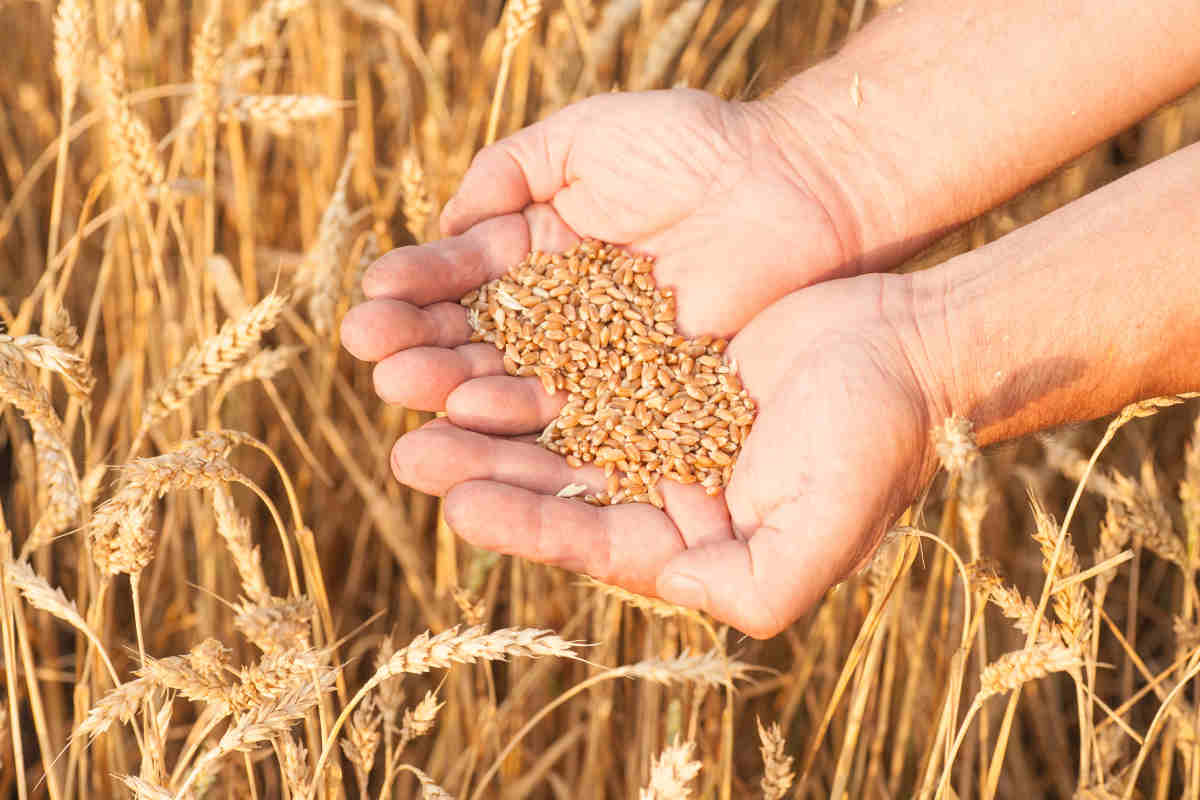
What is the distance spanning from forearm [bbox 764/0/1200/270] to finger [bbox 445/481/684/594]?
787 millimetres

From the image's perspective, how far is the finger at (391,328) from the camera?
Result: 164 cm

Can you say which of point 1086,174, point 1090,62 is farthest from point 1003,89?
point 1086,174

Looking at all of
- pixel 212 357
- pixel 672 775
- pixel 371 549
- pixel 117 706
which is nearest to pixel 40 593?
pixel 117 706

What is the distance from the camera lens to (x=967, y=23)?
2143 mm

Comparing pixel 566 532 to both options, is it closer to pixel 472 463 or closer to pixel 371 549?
pixel 472 463

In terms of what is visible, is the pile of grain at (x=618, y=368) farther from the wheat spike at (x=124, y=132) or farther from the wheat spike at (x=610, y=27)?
the wheat spike at (x=124, y=132)

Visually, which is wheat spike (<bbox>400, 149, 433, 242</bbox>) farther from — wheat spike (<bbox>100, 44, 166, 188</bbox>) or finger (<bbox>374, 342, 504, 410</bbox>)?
wheat spike (<bbox>100, 44, 166, 188</bbox>)

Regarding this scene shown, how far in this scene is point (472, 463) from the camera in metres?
1.60

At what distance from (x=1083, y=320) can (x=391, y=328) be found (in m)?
1.02

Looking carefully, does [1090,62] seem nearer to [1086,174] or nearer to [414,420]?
[1086,174]

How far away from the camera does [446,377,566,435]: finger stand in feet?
5.58

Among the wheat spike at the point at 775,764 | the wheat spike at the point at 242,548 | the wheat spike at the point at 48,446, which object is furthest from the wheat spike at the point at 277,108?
the wheat spike at the point at 775,764

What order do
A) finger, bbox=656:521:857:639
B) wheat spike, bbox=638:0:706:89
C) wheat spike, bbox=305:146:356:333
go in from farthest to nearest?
1. wheat spike, bbox=638:0:706:89
2. wheat spike, bbox=305:146:356:333
3. finger, bbox=656:521:857:639

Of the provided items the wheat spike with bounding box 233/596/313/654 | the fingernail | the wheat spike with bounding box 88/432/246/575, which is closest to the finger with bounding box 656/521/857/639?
the fingernail
